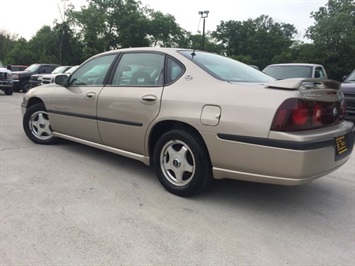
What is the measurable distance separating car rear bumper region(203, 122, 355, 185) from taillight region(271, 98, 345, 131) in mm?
100

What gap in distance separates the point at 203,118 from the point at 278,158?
763mm

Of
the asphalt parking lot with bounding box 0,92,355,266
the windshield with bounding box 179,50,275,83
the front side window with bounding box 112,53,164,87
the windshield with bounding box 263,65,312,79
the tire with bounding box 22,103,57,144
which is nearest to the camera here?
the asphalt parking lot with bounding box 0,92,355,266

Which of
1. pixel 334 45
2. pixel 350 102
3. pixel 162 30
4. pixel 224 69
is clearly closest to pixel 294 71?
pixel 350 102

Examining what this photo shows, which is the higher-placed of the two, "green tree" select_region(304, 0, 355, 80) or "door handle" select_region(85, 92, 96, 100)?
"green tree" select_region(304, 0, 355, 80)

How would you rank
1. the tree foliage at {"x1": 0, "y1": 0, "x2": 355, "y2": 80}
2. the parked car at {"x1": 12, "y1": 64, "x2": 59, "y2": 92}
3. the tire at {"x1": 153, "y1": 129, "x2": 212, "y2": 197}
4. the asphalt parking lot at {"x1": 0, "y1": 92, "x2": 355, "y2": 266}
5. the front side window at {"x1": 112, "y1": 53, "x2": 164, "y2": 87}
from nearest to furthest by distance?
the asphalt parking lot at {"x1": 0, "y1": 92, "x2": 355, "y2": 266}
the tire at {"x1": 153, "y1": 129, "x2": 212, "y2": 197}
the front side window at {"x1": 112, "y1": 53, "x2": 164, "y2": 87}
the parked car at {"x1": 12, "y1": 64, "x2": 59, "y2": 92}
the tree foliage at {"x1": 0, "y1": 0, "x2": 355, "y2": 80}

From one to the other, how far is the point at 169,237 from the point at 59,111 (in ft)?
9.30

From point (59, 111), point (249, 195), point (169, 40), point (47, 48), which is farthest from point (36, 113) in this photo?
point (169, 40)

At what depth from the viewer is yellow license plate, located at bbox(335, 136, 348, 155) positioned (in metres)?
3.09

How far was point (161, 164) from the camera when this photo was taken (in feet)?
11.9

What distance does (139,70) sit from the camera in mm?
3920

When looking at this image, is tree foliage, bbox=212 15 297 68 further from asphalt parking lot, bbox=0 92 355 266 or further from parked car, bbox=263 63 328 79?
asphalt parking lot, bbox=0 92 355 266

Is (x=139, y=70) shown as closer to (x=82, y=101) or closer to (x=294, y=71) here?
(x=82, y=101)

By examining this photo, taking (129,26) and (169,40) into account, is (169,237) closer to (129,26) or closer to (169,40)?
(129,26)

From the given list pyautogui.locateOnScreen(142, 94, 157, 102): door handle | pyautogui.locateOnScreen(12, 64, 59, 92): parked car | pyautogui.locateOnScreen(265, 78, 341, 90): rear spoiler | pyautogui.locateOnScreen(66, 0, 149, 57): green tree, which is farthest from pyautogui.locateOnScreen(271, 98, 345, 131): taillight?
pyautogui.locateOnScreen(66, 0, 149, 57): green tree
